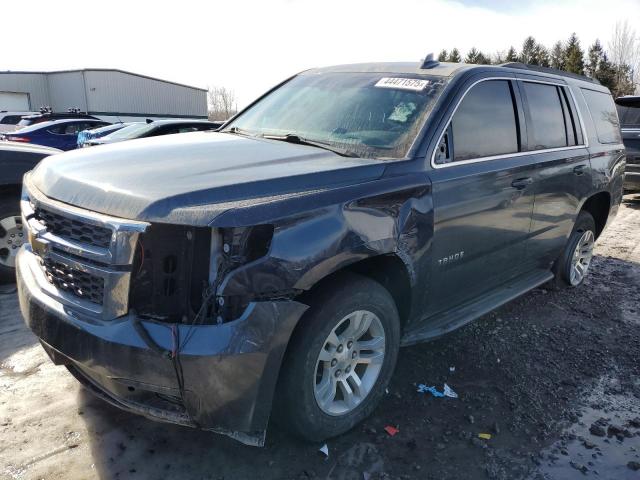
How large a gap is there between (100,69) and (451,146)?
40.8 metres

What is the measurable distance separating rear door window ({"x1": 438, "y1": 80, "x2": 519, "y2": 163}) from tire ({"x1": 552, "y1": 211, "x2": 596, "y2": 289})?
1840 mm

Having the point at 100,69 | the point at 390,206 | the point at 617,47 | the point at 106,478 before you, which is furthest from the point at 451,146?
the point at 617,47

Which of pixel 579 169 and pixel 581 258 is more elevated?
pixel 579 169

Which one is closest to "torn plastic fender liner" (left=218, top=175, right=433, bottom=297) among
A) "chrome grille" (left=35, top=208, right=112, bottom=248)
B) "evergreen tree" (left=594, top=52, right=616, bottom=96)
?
"chrome grille" (left=35, top=208, right=112, bottom=248)

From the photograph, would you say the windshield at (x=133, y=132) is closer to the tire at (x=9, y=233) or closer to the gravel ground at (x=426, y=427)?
the tire at (x=9, y=233)

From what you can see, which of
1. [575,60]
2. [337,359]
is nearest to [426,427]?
[337,359]

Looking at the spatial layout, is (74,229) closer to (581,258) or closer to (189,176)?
(189,176)

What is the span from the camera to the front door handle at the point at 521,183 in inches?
143

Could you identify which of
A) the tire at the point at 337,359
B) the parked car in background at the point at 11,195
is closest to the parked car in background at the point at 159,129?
the parked car in background at the point at 11,195

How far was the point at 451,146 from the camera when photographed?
125 inches

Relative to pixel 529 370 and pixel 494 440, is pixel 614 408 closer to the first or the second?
pixel 529 370

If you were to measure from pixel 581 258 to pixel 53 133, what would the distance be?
13.7 meters

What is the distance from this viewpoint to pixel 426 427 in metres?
2.98

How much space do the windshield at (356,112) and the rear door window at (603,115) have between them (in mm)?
2507
